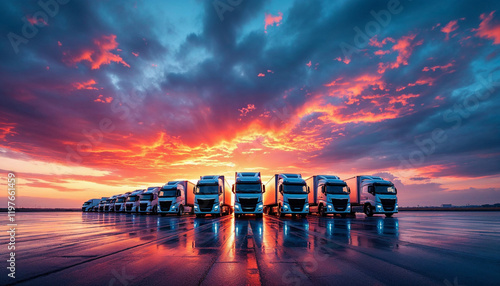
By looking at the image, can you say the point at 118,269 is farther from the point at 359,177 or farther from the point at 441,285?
the point at 359,177

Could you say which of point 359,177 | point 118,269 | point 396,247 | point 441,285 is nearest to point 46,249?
point 118,269

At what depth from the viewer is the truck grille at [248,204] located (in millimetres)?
21531

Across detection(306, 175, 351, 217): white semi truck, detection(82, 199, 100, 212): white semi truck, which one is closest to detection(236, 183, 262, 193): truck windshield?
detection(306, 175, 351, 217): white semi truck

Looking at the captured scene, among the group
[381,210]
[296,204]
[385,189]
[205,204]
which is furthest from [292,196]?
[385,189]

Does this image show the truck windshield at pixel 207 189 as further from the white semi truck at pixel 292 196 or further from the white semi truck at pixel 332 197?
the white semi truck at pixel 332 197

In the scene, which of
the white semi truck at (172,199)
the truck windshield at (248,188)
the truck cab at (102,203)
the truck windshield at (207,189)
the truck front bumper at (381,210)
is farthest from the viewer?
the truck cab at (102,203)

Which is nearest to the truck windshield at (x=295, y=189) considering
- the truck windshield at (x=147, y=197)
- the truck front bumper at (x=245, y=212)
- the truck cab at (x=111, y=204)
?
the truck front bumper at (x=245, y=212)

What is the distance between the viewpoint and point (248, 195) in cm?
2180

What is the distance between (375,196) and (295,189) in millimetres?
6744

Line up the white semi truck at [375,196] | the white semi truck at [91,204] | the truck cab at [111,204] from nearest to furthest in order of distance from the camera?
the white semi truck at [375,196], the truck cab at [111,204], the white semi truck at [91,204]

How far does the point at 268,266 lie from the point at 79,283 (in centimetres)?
275

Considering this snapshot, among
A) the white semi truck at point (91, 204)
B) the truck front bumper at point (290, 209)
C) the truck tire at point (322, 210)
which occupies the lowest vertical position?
the white semi truck at point (91, 204)

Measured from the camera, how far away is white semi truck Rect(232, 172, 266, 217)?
21.5m

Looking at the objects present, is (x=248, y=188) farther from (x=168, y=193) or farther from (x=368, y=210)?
(x=368, y=210)
